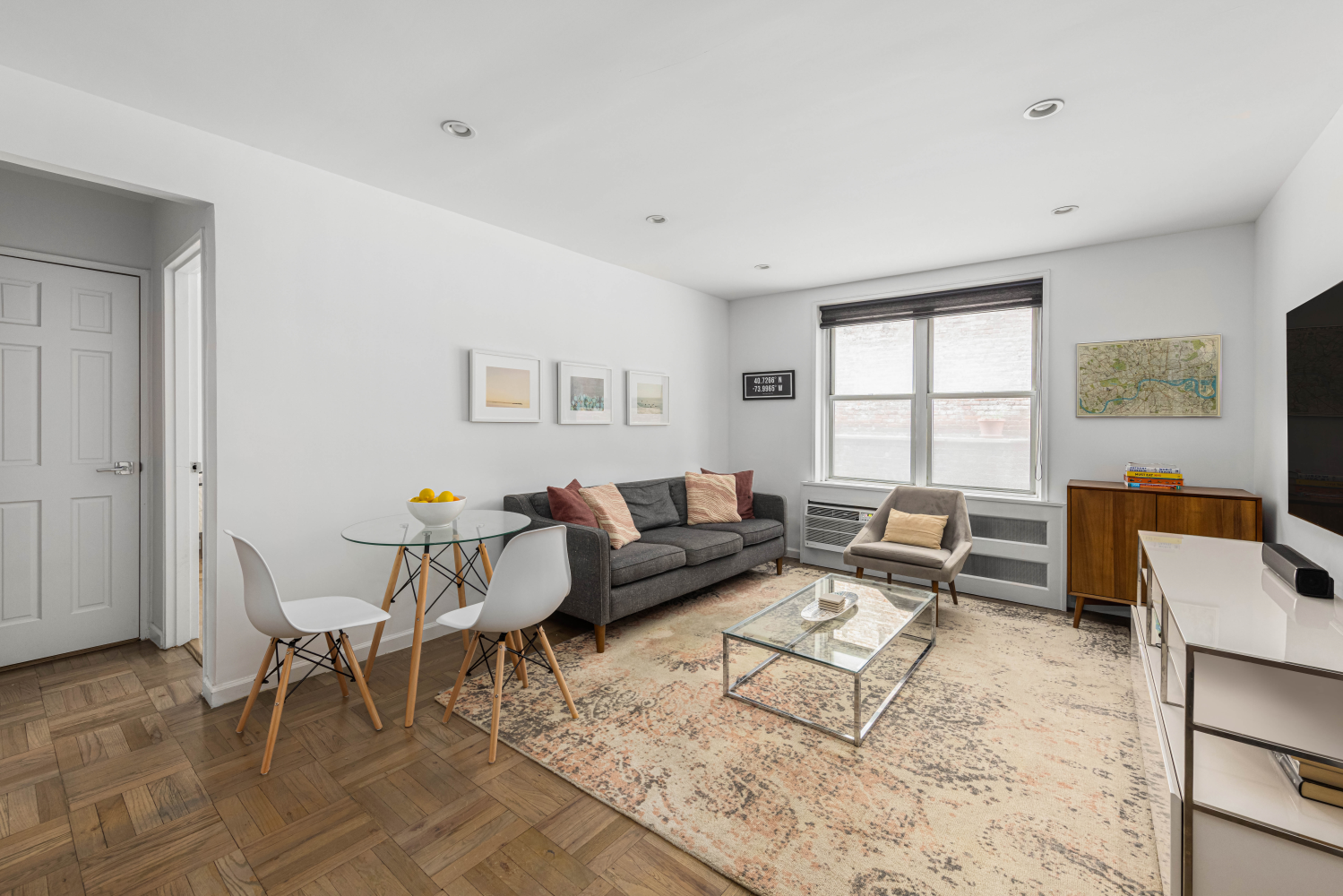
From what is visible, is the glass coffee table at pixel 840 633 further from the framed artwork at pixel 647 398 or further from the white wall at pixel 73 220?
the white wall at pixel 73 220

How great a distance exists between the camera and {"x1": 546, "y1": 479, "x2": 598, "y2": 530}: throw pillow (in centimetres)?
359

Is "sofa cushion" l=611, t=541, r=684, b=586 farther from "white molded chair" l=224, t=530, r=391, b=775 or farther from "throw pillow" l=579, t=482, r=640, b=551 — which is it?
"white molded chair" l=224, t=530, r=391, b=775

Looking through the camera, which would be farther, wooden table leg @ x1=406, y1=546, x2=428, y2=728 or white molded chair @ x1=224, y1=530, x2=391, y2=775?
wooden table leg @ x1=406, y1=546, x2=428, y2=728

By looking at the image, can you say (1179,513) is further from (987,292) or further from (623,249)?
(623,249)

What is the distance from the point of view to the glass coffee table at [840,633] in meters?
2.38

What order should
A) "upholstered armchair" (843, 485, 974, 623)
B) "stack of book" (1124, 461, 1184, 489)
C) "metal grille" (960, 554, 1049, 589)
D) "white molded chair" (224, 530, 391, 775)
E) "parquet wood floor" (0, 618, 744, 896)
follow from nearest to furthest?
1. "parquet wood floor" (0, 618, 744, 896)
2. "white molded chair" (224, 530, 391, 775)
3. "stack of book" (1124, 461, 1184, 489)
4. "upholstered armchair" (843, 485, 974, 623)
5. "metal grille" (960, 554, 1049, 589)

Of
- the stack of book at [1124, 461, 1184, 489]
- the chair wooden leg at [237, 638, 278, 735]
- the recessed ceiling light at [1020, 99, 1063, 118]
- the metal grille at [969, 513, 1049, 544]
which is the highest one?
the recessed ceiling light at [1020, 99, 1063, 118]

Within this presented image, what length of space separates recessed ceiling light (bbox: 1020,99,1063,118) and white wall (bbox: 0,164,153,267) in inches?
182

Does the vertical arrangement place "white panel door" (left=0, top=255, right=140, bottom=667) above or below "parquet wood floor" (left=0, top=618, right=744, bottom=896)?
above

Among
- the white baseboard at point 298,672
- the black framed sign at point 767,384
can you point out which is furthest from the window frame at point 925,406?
the white baseboard at point 298,672

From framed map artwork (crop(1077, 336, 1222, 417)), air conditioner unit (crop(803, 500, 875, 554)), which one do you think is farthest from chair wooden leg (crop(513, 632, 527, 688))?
framed map artwork (crop(1077, 336, 1222, 417))

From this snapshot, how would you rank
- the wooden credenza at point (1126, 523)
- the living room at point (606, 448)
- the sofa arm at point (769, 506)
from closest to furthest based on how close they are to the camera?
the living room at point (606, 448) → the wooden credenza at point (1126, 523) → the sofa arm at point (769, 506)

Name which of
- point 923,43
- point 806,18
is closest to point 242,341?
point 806,18

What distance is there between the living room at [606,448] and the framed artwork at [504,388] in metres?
0.03
